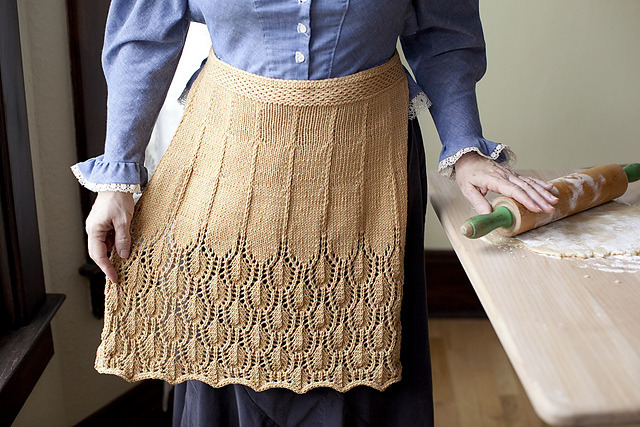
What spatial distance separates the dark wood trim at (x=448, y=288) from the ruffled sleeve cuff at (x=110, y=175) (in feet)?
5.19

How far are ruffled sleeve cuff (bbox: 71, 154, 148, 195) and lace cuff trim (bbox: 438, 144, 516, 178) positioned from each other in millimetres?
451

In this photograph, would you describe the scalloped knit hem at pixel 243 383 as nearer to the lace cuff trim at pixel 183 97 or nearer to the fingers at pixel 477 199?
the fingers at pixel 477 199

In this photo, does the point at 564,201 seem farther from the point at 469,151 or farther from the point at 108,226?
the point at 108,226

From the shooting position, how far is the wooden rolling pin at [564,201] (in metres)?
0.81

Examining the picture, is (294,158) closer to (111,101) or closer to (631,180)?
(111,101)

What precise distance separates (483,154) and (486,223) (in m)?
0.17

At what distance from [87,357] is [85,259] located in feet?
0.82

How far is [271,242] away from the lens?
0.87 meters

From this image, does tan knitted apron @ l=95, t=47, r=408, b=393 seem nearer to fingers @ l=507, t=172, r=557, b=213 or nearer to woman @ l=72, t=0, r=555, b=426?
woman @ l=72, t=0, r=555, b=426

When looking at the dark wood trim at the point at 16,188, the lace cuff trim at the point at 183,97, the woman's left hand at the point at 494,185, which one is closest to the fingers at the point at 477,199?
the woman's left hand at the point at 494,185

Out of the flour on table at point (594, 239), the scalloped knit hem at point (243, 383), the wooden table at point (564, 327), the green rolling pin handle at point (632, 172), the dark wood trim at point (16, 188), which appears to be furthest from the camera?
the dark wood trim at point (16, 188)

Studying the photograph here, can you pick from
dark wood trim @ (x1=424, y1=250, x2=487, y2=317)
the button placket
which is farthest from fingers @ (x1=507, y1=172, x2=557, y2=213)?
dark wood trim @ (x1=424, y1=250, x2=487, y2=317)

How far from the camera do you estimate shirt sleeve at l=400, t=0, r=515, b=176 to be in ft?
3.10

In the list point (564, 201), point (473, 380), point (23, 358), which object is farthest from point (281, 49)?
point (473, 380)
